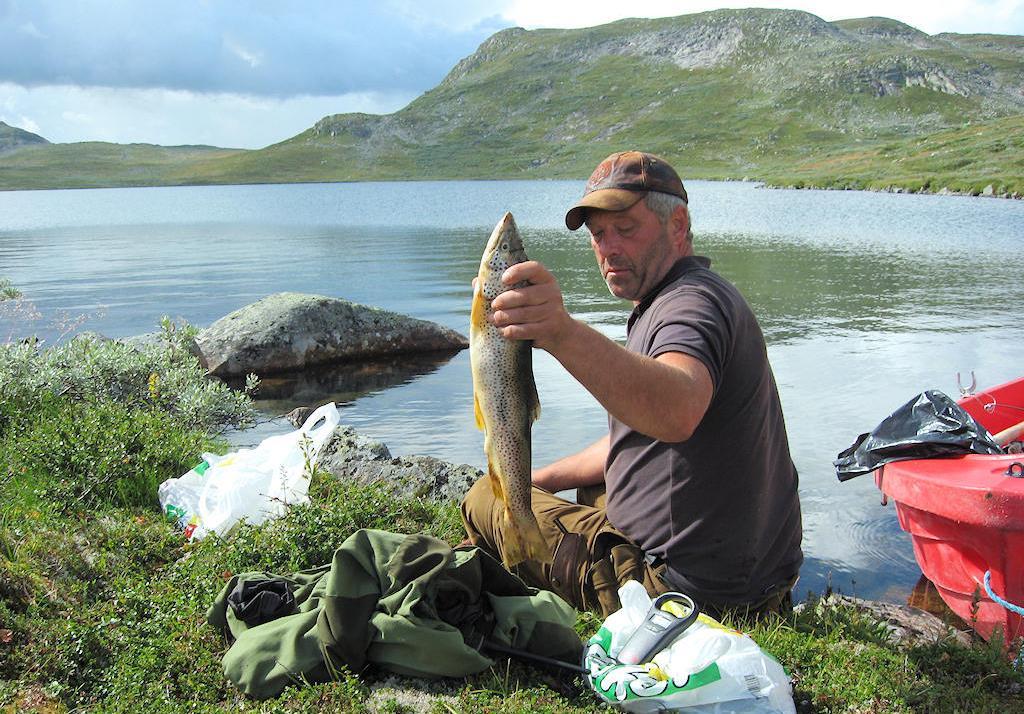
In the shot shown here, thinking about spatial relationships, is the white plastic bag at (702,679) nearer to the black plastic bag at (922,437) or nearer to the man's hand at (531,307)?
the man's hand at (531,307)

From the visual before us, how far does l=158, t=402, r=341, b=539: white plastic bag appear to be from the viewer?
6.69 meters

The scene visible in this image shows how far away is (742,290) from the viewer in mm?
22625

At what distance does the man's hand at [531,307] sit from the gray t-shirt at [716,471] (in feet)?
2.63

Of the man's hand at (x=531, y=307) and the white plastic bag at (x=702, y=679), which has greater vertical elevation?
the man's hand at (x=531, y=307)

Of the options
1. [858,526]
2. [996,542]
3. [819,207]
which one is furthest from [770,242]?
[996,542]

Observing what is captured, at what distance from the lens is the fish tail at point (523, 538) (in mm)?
4406

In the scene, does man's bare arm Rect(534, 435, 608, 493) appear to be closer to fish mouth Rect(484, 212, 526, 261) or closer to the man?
the man

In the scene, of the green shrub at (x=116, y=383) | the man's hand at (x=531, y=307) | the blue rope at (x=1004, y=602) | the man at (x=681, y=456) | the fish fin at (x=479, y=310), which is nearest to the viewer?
the man's hand at (x=531, y=307)

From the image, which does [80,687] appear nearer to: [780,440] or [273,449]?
[273,449]

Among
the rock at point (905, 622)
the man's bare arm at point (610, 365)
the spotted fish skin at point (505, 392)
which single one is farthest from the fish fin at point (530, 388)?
the rock at point (905, 622)

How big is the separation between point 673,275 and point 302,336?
10856 mm

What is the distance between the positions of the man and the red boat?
149 cm

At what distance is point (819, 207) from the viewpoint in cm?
5562

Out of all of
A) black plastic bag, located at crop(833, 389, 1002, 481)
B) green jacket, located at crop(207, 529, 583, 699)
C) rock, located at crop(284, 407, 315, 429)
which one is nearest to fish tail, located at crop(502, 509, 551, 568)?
green jacket, located at crop(207, 529, 583, 699)
